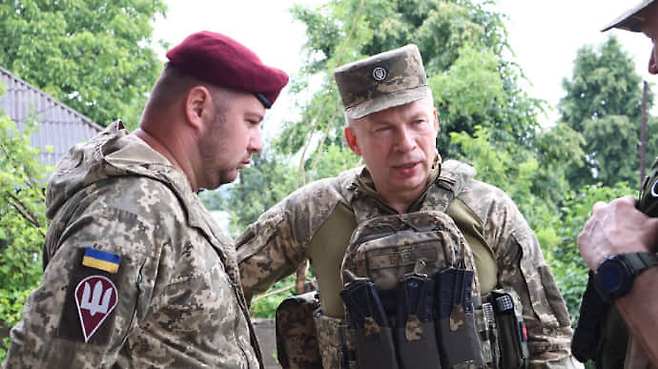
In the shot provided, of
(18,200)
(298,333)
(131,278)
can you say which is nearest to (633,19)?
(131,278)

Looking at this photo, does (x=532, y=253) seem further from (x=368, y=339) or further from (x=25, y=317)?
(x=25, y=317)

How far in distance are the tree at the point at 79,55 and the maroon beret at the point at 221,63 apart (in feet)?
44.6

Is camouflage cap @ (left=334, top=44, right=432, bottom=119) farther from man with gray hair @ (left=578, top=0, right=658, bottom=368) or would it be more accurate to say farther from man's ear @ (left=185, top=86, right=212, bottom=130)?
man with gray hair @ (left=578, top=0, right=658, bottom=368)

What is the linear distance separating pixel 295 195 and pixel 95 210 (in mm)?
1109

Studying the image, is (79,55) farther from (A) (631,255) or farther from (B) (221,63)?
(A) (631,255)

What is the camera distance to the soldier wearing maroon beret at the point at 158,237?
1.69m

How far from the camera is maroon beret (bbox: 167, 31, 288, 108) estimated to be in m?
2.02

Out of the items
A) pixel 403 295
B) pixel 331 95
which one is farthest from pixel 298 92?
pixel 403 295

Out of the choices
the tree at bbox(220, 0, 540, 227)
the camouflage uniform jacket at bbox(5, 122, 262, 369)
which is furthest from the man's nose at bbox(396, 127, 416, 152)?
the tree at bbox(220, 0, 540, 227)

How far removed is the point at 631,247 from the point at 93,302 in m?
1.07

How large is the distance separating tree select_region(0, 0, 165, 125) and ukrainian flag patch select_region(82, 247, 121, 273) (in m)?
14.0

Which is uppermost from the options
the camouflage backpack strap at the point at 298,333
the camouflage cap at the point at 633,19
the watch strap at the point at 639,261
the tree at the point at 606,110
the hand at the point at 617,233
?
the camouflage cap at the point at 633,19

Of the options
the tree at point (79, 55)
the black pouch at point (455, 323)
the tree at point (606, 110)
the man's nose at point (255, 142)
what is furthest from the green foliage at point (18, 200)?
the tree at point (606, 110)

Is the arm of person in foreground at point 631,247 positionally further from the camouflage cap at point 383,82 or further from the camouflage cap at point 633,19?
the camouflage cap at point 383,82
